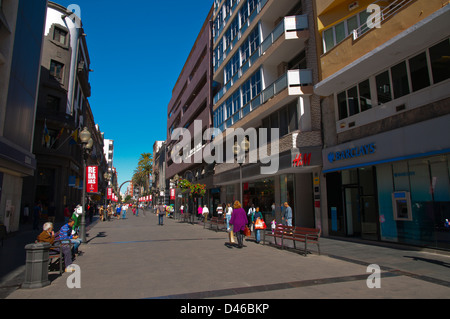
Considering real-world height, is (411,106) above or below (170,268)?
above

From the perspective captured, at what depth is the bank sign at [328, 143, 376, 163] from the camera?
12062 mm

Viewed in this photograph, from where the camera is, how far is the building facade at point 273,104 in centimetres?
1642

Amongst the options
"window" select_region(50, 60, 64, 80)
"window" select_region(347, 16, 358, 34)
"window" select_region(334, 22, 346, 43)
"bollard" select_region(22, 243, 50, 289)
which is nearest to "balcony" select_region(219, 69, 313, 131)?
"window" select_region(334, 22, 346, 43)

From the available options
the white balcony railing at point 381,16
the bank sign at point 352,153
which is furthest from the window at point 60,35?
the bank sign at point 352,153

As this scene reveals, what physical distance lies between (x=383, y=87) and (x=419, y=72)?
64.0 inches

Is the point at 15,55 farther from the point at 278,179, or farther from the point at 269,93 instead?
the point at 278,179

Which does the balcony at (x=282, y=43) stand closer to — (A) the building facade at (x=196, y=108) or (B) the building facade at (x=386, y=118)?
(B) the building facade at (x=386, y=118)

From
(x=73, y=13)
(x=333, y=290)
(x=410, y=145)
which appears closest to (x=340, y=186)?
(x=410, y=145)

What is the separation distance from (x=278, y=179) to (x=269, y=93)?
590 cm

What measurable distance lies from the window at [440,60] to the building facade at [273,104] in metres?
6.20

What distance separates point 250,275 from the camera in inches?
280

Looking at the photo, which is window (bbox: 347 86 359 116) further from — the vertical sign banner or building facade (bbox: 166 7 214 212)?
building facade (bbox: 166 7 214 212)

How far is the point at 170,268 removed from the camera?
786 centimetres

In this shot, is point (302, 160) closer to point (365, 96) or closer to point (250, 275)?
point (365, 96)
